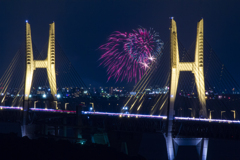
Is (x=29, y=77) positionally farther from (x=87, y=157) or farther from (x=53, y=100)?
(x=87, y=157)

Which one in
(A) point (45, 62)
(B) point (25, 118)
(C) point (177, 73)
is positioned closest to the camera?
(C) point (177, 73)

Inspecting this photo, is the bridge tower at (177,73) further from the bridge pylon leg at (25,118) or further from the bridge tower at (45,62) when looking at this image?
the bridge pylon leg at (25,118)

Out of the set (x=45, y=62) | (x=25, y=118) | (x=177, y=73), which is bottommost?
(x=25, y=118)

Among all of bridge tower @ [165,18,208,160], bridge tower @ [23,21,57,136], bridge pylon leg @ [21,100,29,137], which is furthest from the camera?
bridge pylon leg @ [21,100,29,137]

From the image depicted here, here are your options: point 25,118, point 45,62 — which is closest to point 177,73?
point 45,62

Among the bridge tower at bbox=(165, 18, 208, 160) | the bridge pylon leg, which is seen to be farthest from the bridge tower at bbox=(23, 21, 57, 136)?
the bridge tower at bbox=(165, 18, 208, 160)

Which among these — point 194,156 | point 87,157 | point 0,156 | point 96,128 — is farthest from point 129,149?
point 0,156

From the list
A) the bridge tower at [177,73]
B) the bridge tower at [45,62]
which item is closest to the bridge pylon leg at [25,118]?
the bridge tower at [45,62]

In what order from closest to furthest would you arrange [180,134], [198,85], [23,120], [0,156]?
1. [0,156]
2. [198,85]
3. [180,134]
4. [23,120]

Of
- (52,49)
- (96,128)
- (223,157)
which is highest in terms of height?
(52,49)

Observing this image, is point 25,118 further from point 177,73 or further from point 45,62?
point 177,73

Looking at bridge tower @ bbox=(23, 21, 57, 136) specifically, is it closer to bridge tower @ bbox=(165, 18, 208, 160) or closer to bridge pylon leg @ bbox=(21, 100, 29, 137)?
bridge pylon leg @ bbox=(21, 100, 29, 137)
